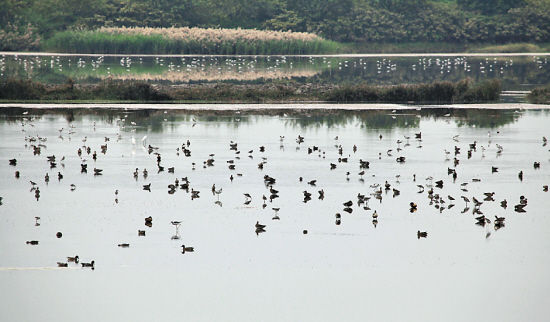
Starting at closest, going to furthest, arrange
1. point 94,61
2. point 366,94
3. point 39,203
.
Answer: point 39,203, point 366,94, point 94,61

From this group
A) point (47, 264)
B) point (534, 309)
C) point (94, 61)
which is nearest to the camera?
point (534, 309)

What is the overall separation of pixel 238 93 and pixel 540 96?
17.4 meters

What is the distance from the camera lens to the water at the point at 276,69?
6755cm

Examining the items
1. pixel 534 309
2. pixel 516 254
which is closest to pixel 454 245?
pixel 516 254

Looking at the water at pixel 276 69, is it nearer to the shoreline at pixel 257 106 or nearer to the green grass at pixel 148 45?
the green grass at pixel 148 45

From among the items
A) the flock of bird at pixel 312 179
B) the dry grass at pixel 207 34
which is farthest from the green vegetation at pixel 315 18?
the flock of bird at pixel 312 179

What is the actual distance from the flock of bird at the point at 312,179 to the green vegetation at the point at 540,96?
1954 centimetres

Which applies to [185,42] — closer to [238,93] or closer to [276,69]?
[276,69]

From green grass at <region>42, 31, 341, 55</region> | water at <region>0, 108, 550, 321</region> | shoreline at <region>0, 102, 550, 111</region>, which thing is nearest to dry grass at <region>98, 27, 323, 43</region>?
green grass at <region>42, 31, 341, 55</region>

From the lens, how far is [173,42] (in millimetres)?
95000

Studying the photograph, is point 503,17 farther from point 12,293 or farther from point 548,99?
point 12,293

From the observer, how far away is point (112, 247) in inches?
672

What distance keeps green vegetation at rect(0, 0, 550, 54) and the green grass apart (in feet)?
16.9

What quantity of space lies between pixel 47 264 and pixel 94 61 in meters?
71.9
